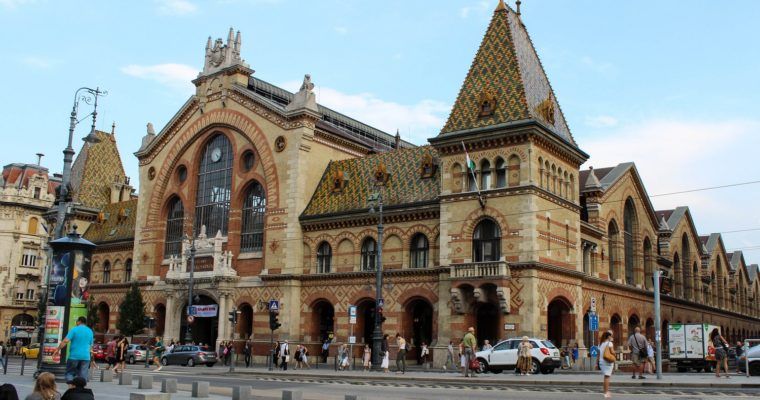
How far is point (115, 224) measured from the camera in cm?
6531

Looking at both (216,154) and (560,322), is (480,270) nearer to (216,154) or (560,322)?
(560,322)

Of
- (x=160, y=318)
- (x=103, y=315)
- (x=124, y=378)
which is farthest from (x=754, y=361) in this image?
(x=103, y=315)

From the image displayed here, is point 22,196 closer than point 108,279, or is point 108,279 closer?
point 108,279

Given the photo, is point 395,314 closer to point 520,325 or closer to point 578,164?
point 520,325

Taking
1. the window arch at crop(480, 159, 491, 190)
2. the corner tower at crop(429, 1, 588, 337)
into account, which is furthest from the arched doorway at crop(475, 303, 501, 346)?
the window arch at crop(480, 159, 491, 190)

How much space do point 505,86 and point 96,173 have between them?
46197 mm

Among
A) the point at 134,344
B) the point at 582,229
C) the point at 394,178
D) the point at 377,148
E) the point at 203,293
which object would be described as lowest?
the point at 134,344

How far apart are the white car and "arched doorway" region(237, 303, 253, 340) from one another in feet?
69.4

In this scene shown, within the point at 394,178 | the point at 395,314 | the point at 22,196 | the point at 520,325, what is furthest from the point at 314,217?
the point at 22,196

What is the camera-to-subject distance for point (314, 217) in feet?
156

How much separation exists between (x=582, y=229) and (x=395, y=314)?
39.6ft

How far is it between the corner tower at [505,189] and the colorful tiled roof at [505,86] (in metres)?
0.06

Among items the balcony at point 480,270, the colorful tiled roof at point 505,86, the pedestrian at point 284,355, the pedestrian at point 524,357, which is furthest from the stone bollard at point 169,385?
the colorful tiled roof at point 505,86

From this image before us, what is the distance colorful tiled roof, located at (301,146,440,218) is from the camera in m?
44.2
